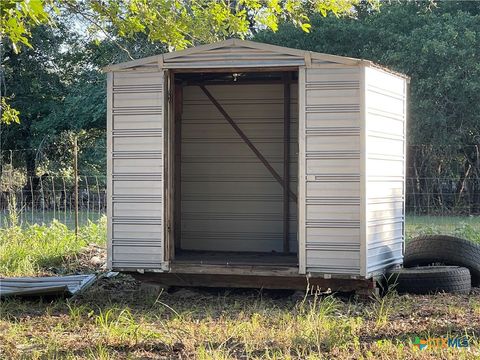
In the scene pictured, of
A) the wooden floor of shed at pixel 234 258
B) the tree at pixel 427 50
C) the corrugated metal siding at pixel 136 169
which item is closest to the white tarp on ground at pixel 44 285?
the corrugated metal siding at pixel 136 169

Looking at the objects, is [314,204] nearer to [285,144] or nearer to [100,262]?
[285,144]

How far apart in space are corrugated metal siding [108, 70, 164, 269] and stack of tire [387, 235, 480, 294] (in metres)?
2.89

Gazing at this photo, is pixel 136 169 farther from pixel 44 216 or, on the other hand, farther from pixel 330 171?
pixel 44 216

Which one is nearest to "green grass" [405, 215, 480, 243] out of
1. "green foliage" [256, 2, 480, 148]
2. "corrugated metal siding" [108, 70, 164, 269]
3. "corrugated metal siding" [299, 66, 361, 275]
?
"corrugated metal siding" [299, 66, 361, 275]

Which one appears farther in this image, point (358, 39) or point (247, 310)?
point (358, 39)

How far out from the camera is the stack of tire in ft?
28.8

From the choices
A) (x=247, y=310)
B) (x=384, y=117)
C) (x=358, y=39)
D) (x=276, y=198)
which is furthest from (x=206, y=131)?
(x=358, y=39)

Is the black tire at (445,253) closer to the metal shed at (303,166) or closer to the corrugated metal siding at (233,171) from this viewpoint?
the metal shed at (303,166)

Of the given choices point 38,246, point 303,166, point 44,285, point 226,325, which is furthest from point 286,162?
point 226,325

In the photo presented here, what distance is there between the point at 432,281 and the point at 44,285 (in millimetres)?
4481

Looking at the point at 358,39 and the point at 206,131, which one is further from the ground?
the point at 358,39

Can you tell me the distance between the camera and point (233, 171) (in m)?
11.2

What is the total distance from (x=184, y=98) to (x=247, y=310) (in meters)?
4.29

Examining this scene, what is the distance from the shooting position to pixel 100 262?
11.3 m
